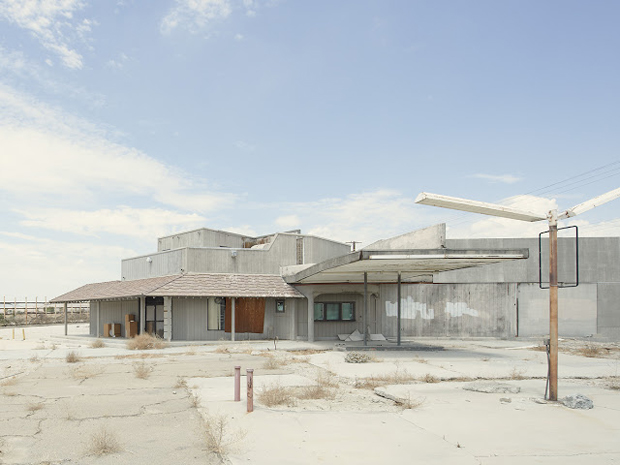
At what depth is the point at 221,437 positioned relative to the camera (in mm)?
8625

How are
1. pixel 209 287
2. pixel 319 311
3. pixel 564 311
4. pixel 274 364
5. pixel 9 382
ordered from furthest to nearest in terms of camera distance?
pixel 564 311 → pixel 319 311 → pixel 209 287 → pixel 274 364 → pixel 9 382

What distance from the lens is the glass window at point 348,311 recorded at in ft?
104

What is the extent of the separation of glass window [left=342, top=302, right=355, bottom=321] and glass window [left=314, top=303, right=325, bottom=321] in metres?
1.22

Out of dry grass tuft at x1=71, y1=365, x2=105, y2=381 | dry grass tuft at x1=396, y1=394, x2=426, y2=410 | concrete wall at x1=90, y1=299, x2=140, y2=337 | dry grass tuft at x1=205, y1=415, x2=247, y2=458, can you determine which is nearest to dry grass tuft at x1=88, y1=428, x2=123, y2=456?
dry grass tuft at x1=205, y1=415, x2=247, y2=458

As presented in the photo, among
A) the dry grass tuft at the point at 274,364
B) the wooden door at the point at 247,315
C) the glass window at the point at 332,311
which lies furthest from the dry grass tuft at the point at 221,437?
the glass window at the point at 332,311

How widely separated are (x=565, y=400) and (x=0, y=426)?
37.4ft

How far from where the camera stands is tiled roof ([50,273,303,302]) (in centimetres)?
2794

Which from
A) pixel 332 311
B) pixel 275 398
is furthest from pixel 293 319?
pixel 275 398

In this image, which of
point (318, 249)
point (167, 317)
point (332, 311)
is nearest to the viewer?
point (167, 317)

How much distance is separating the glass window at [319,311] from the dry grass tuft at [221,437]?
2125cm

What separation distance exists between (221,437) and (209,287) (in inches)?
811

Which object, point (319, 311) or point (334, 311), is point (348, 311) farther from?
point (319, 311)

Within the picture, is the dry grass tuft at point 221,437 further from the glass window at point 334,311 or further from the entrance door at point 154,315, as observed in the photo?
the entrance door at point 154,315

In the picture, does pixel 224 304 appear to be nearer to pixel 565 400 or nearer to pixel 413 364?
pixel 413 364
